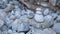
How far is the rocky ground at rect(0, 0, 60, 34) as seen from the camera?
1175mm

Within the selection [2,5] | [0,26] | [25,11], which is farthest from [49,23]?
[2,5]

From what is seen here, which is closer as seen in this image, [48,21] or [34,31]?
[34,31]

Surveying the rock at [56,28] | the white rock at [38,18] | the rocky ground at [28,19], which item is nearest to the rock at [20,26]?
the rocky ground at [28,19]

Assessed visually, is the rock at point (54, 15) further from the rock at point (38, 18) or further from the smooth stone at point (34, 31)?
the smooth stone at point (34, 31)

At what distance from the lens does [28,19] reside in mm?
1310

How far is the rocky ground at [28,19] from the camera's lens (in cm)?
117

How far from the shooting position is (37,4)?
1478 mm

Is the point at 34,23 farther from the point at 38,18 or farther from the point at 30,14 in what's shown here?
the point at 30,14

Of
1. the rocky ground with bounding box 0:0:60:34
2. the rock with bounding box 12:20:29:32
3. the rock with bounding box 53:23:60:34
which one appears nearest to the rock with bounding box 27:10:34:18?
the rocky ground with bounding box 0:0:60:34

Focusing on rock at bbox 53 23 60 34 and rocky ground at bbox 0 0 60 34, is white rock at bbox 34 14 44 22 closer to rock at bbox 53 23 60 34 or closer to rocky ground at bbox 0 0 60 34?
rocky ground at bbox 0 0 60 34

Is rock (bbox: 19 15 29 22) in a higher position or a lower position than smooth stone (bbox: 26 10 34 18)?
lower

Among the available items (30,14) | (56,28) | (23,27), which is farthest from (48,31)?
(30,14)

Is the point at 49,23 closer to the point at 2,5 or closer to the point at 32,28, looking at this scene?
the point at 32,28

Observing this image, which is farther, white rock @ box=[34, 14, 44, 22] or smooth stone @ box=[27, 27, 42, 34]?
white rock @ box=[34, 14, 44, 22]
